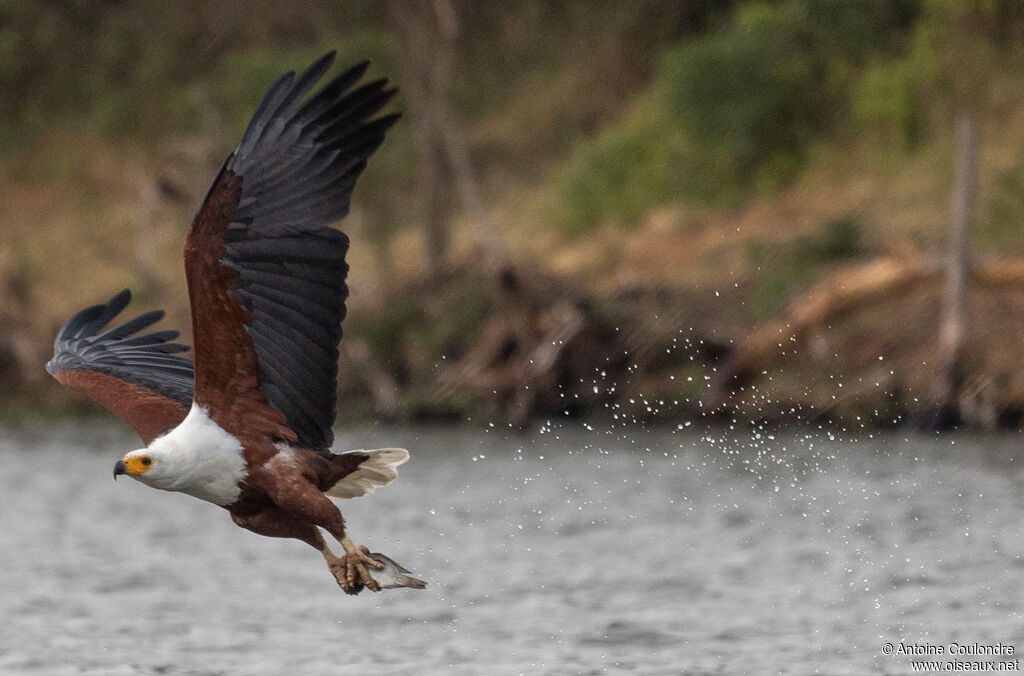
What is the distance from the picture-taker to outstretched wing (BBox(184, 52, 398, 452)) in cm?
647

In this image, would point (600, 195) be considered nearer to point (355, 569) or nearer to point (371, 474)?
point (371, 474)

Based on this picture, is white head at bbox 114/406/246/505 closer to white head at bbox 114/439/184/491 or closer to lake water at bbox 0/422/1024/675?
white head at bbox 114/439/184/491

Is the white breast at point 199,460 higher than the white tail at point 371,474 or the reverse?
the reverse

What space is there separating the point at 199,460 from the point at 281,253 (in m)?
0.84

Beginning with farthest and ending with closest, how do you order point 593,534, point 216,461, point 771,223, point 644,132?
point 644,132, point 771,223, point 593,534, point 216,461

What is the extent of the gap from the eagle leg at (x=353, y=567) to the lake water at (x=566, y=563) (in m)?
2.58

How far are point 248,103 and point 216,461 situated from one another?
21309mm

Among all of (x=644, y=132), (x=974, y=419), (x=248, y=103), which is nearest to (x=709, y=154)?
(x=644, y=132)

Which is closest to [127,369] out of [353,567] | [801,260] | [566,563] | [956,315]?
[353,567]

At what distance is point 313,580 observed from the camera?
12.5 m

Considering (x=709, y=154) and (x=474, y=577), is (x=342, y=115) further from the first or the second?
(x=709, y=154)

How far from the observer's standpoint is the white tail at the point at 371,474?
693cm

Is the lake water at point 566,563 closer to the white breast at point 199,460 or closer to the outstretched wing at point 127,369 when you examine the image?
the outstretched wing at point 127,369

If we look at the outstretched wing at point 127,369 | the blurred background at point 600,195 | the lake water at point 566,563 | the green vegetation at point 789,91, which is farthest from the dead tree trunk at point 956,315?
the outstretched wing at point 127,369
